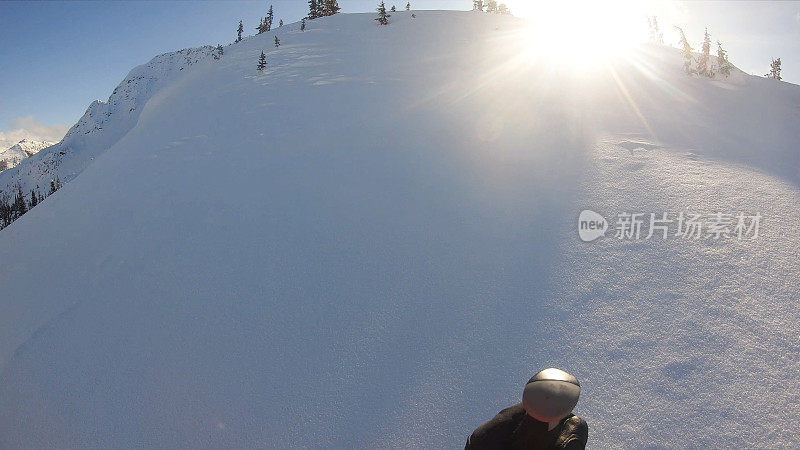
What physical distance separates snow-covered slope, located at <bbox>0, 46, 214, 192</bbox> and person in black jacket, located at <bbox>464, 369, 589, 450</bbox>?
73257 millimetres

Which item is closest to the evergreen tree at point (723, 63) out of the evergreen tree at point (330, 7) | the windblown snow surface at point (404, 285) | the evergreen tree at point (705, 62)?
the evergreen tree at point (705, 62)

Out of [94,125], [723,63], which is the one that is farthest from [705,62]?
[94,125]

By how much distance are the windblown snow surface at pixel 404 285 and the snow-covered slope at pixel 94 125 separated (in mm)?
66533

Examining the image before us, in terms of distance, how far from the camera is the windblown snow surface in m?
3.41

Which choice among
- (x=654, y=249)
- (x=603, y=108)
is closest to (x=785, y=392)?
(x=654, y=249)

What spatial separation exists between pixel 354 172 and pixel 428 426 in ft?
16.1

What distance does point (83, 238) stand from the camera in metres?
6.64

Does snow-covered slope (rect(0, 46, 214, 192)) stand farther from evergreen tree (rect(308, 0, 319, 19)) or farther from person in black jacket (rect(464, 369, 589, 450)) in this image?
person in black jacket (rect(464, 369, 589, 450))

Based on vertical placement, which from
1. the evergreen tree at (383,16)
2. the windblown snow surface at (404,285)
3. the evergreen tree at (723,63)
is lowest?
the windblown snow surface at (404,285)

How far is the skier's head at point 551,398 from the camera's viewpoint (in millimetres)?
1543

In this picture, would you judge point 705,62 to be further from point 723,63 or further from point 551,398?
point 551,398

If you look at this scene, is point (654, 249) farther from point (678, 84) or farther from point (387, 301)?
point (678, 84)

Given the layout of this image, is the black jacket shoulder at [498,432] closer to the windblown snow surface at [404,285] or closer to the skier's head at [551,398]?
the skier's head at [551,398]

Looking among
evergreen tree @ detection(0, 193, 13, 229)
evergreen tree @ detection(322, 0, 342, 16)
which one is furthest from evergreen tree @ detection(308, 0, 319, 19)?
evergreen tree @ detection(0, 193, 13, 229)
